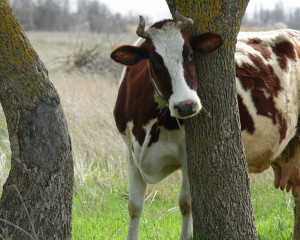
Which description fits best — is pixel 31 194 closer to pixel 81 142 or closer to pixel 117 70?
pixel 81 142

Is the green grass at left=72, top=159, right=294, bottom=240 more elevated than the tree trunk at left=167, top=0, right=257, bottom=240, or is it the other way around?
the tree trunk at left=167, top=0, right=257, bottom=240

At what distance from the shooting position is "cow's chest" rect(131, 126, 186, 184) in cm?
470

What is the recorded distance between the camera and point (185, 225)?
5125mm

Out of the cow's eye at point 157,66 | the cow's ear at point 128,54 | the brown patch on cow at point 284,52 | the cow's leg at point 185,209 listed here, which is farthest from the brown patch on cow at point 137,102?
the brown patch on cow at point 284,52

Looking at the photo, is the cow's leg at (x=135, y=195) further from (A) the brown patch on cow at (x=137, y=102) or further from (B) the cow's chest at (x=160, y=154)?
(A) the brown patch on cow at (x=137, y=102)

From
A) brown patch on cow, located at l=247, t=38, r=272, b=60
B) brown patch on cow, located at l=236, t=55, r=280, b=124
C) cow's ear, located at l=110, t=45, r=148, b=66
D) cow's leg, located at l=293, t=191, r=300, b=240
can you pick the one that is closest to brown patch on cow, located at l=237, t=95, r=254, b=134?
brown patch on cow, located at l=236, t=55, r=280, b=124

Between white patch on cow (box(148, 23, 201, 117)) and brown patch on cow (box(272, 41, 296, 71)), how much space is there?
1748 millimetres

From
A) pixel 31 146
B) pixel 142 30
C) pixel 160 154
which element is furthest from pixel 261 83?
pixel 31 146

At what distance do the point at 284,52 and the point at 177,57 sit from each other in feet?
6.31

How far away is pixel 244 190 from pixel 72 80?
9.32 metres

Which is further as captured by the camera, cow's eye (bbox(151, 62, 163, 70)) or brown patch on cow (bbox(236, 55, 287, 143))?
brown patch on cow (bbox(236, 55, 287, 143))

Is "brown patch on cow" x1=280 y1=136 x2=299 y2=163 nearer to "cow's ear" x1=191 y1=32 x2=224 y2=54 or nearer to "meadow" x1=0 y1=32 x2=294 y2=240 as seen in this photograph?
"meadow" x1=0 y1=32 x2=294 y2=240

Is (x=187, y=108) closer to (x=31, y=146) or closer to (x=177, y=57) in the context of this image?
(x=177, y=57)

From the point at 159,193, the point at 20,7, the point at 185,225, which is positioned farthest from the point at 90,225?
the point at 20,7
